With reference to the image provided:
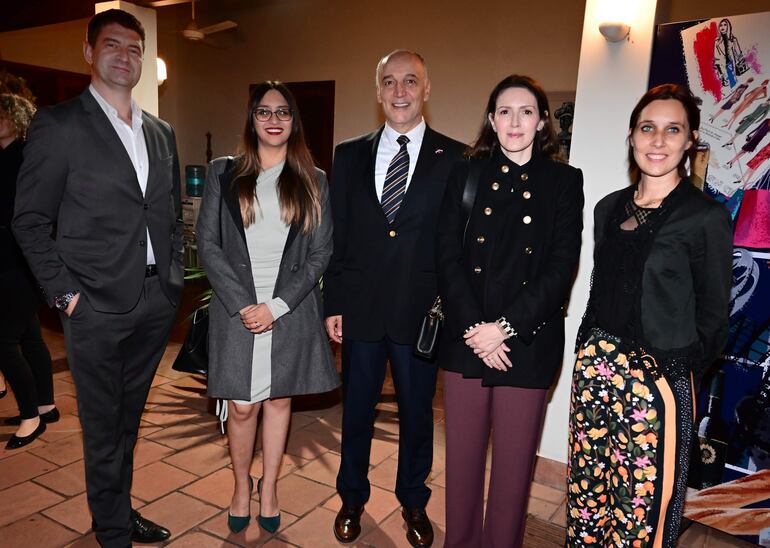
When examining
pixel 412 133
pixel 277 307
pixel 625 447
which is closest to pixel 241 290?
pixel 277 307

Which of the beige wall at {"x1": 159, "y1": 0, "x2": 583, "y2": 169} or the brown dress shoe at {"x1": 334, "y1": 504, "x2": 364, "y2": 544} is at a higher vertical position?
the beige wall at {"x1": 159, "y1": 0, "x2": 583, "y2": 169}

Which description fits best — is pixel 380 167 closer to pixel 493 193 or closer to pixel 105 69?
pixel 493 193

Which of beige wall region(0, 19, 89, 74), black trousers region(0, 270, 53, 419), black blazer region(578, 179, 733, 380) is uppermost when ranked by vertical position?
beige wall region(0, 19, 89, 74)

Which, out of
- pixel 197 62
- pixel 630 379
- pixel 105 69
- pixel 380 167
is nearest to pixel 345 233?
pixel 380 167

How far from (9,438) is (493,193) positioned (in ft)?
9.91

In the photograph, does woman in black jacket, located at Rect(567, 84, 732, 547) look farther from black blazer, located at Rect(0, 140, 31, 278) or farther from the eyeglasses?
black blazer, located at Rect(0, 140, 31, 278)

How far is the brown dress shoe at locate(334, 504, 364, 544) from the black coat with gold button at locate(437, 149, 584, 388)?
911 millimetres

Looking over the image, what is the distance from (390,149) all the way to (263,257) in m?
0.68

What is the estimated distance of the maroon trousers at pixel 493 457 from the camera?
2.07 metres

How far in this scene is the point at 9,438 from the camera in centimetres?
333

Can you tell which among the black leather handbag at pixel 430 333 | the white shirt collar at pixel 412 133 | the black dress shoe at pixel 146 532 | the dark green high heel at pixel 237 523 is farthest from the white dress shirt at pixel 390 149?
the black dress shoe at pixel 146 532

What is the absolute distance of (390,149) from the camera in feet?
8.10

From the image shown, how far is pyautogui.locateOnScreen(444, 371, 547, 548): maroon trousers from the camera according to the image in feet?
6.78

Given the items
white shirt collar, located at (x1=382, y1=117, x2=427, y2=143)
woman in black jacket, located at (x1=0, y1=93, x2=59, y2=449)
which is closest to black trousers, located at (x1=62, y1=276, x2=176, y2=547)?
white shirt collar, located at (x1=382, y1=117, x2=427, y2=143)
